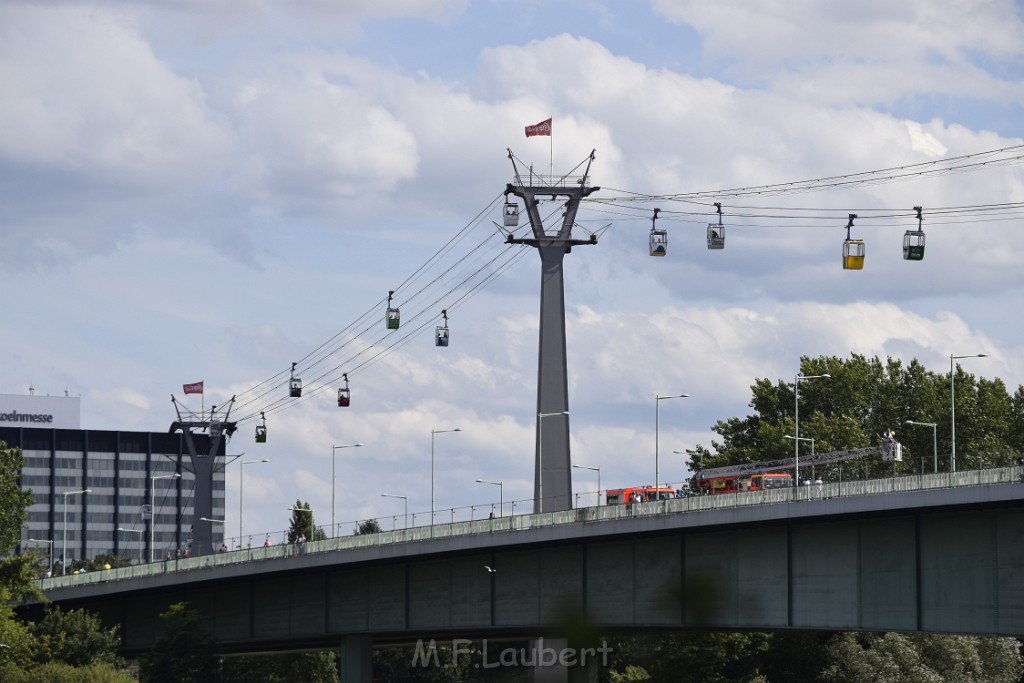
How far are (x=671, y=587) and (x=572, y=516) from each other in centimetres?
677

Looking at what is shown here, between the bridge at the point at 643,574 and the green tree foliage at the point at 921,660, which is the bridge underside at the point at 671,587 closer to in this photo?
the bridge at the point at 643,574

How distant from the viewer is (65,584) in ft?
342

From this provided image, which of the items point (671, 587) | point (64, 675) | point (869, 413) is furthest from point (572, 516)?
point (869, 413)

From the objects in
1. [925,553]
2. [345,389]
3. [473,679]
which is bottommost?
[473,679]

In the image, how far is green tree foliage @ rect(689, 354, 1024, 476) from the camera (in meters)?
132

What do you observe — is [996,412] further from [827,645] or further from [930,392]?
[827,645]

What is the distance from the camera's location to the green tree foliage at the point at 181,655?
91.2 m

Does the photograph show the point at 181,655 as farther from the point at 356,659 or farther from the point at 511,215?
the point at 511,215

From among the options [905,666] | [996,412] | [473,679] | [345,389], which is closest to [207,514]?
[473,679]

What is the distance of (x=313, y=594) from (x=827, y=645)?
2799 cm

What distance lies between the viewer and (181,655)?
9131cm

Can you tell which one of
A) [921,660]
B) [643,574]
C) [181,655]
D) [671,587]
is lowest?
[921,660]

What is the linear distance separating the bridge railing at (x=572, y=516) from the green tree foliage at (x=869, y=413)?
50681 mm

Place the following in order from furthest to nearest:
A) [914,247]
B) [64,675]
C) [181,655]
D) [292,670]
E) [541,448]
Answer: [292,670], [541,448], [181,655], [64,675], [914,247]
